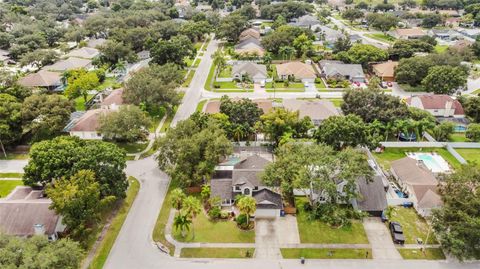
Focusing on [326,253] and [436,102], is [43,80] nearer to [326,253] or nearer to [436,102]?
[326,253]

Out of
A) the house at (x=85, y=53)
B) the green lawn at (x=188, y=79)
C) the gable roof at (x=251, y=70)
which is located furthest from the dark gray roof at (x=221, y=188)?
the house at (x=85, y=53)

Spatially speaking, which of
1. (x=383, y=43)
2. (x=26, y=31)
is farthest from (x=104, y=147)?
(x=383, y=43)

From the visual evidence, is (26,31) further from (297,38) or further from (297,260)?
(297,260)

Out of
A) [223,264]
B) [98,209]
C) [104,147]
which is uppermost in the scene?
[104,147]

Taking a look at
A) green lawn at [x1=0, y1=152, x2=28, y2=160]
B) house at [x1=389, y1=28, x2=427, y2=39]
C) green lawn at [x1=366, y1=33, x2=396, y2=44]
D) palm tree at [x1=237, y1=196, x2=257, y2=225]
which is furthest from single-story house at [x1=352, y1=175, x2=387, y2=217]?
house at [x1=389, y1=28, x2=427, y2=39]

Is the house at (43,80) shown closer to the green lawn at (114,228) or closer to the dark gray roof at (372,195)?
the green lawn at (114,228)

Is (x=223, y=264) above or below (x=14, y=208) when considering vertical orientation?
below
